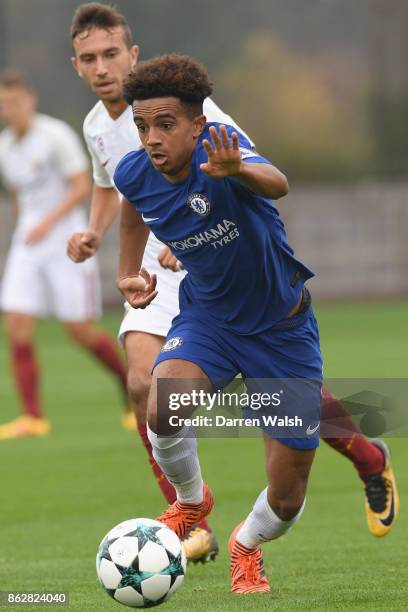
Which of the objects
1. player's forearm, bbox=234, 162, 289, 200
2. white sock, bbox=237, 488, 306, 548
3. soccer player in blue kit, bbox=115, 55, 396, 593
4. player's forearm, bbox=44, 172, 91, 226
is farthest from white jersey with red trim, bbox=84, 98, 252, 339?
player's forearm, bbox=44, 172, 91, 226

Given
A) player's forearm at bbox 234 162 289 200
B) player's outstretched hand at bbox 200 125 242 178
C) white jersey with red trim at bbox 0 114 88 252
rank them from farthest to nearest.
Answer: white jersey with red trim at bbox 0 114 88 252 < player's forearm at bbox 234 162 289 200 < player's outstretched hand at bbox 200 125 242 178

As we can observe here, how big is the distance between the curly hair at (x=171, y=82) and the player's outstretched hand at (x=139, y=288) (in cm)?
77

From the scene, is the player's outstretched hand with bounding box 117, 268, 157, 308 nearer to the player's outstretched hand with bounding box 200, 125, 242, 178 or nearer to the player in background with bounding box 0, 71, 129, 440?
the player's outstretched hand with bounding box 200, 125, 242, 178

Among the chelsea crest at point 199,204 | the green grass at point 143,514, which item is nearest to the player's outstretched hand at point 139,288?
the chelsea crest at point 199,204

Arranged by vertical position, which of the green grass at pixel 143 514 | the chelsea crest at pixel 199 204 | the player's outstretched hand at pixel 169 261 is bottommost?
the green grass at pixel 143 514

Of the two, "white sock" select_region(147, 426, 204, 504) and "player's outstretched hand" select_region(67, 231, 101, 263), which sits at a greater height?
"player's outstretched hand" select_region(67, 231, 101, 263)

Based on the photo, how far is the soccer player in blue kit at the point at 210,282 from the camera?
16.5 ft

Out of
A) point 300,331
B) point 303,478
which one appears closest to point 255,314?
point 300,331

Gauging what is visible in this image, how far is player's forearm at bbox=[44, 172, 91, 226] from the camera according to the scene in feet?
37.4

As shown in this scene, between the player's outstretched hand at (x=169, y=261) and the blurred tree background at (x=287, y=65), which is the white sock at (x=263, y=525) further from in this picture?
the blurred tree background at (x=287, y=65)

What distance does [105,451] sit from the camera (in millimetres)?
10297

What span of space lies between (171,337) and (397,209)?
19.5m

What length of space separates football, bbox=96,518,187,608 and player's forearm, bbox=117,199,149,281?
1.14 meters

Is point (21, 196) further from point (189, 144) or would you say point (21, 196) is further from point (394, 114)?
point (394, 114)
